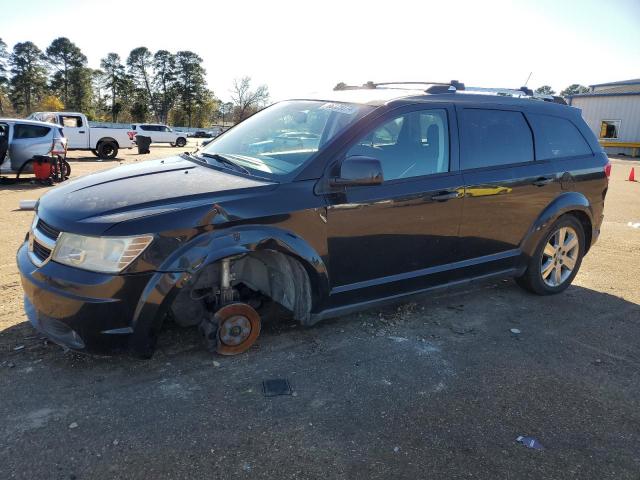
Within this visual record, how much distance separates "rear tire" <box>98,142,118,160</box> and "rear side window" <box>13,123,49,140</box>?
8995 millimetres

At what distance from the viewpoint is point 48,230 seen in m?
3.01

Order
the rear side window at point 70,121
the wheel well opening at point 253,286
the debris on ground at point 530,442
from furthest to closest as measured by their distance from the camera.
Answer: the rear side window at point 70,121
the wheel well opening at point 253,286
the debris on ground at point 530,442

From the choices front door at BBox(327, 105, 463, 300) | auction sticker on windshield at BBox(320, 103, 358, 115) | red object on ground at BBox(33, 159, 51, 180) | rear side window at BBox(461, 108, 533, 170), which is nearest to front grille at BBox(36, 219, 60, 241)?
front door at BBox(327, 105, 463, 300)

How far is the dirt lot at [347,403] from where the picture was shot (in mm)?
2467

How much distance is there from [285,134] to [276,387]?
1.94m

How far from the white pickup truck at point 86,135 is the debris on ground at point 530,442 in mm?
22062

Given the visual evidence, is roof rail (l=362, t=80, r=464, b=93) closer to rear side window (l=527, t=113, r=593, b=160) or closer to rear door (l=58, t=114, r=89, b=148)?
rear side window (l=527, t=113, r=593, b=160)

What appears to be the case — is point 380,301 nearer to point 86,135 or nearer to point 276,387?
point 276,387

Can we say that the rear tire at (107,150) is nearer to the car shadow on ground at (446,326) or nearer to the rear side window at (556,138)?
the car shadow on ground at (446,326)

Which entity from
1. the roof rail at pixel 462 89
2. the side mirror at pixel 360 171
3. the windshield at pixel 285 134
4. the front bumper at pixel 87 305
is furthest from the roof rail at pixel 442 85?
the front bumper at pixel 87 305

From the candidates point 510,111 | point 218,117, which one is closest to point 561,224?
point 510,111

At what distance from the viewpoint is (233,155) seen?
3.90 metres

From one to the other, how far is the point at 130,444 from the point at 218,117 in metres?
89.9

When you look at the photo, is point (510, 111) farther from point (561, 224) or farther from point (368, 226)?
point (368, 226)
